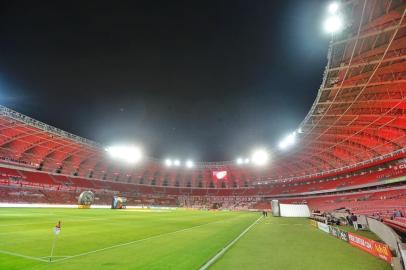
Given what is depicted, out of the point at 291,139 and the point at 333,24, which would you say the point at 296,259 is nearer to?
Answer: the point at 333,24

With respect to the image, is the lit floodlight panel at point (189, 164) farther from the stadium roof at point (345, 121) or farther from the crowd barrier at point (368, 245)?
the crowd barrier at point (368, 245)

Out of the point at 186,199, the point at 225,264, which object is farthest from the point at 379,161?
the point at 186,199

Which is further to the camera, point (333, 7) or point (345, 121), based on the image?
point (345, 121)

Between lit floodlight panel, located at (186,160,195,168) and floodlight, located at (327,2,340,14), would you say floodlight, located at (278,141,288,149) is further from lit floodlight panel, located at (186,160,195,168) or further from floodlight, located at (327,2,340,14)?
lit floodlight panel, located at (186,160,195,168)

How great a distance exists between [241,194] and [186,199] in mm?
23539

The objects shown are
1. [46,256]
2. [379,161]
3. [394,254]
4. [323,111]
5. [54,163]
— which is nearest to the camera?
[46,256]

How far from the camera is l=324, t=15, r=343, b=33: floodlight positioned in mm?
19266

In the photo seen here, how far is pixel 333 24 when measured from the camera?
767 inches

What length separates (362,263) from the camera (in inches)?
388

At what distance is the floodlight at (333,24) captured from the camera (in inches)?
758

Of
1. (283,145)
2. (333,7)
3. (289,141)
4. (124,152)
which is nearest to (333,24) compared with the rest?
(333,7)

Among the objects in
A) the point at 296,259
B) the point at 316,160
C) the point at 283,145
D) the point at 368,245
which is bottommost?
the point at 296,259

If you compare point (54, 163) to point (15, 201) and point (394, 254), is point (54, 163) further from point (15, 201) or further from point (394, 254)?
point (394, 254)

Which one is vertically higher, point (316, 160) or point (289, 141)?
point (289, 141)
